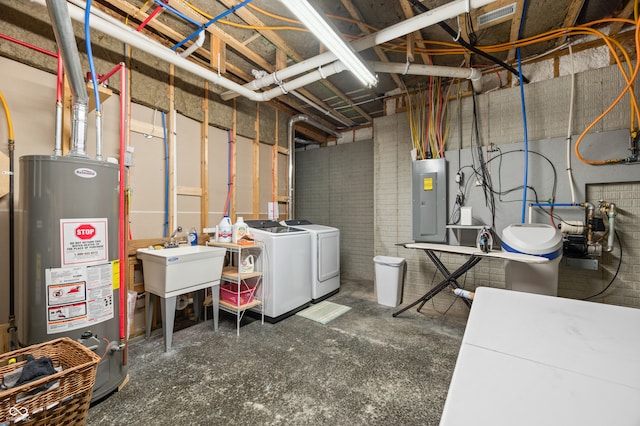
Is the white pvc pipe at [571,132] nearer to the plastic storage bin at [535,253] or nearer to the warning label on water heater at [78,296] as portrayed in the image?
the plastic storage bin at [535,253]

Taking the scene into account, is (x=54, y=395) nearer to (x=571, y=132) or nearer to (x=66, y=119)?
(x=66, y=119)

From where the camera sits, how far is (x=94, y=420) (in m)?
1.56

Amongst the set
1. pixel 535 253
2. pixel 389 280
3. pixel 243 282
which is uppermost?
pixel 535 253

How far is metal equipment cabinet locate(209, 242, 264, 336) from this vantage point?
272 cm

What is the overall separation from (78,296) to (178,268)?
78 cm

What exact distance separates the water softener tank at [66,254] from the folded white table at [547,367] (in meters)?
1.97

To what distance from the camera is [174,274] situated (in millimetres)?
2320

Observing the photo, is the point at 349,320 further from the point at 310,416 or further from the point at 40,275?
the point at 40,275

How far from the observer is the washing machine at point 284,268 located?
9.57 feet

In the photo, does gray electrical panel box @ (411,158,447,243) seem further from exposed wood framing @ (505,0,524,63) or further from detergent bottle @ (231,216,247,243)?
detergent bottle @ (231,216,247,243)

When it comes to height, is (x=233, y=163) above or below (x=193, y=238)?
above

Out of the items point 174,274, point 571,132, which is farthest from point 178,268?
point 571,132

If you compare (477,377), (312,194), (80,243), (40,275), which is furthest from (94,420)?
(312,194)

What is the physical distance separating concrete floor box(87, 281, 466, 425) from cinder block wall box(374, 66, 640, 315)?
0.70 metres
